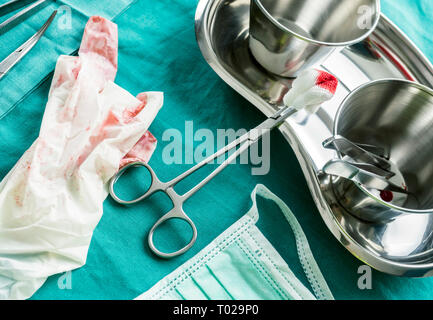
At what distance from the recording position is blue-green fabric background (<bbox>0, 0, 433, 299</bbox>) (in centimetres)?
44

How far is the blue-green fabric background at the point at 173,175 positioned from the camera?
435mm

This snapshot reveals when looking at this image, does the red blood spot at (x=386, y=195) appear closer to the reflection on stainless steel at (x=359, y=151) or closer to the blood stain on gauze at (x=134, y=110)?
the reflection on stainless steel at (x=359, y=151)

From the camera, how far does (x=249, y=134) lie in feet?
1.59

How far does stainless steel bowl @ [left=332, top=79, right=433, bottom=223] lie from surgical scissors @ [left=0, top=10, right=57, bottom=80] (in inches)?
14.3

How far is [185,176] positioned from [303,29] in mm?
278

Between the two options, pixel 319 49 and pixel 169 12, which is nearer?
pixel 319 49

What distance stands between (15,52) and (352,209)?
425mm

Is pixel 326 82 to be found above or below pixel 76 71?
above

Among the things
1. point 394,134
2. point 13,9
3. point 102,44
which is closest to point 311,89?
point 394,134

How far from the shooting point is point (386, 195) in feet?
1.60

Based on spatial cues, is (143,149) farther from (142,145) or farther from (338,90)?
(338,90)

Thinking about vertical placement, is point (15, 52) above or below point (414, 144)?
below
